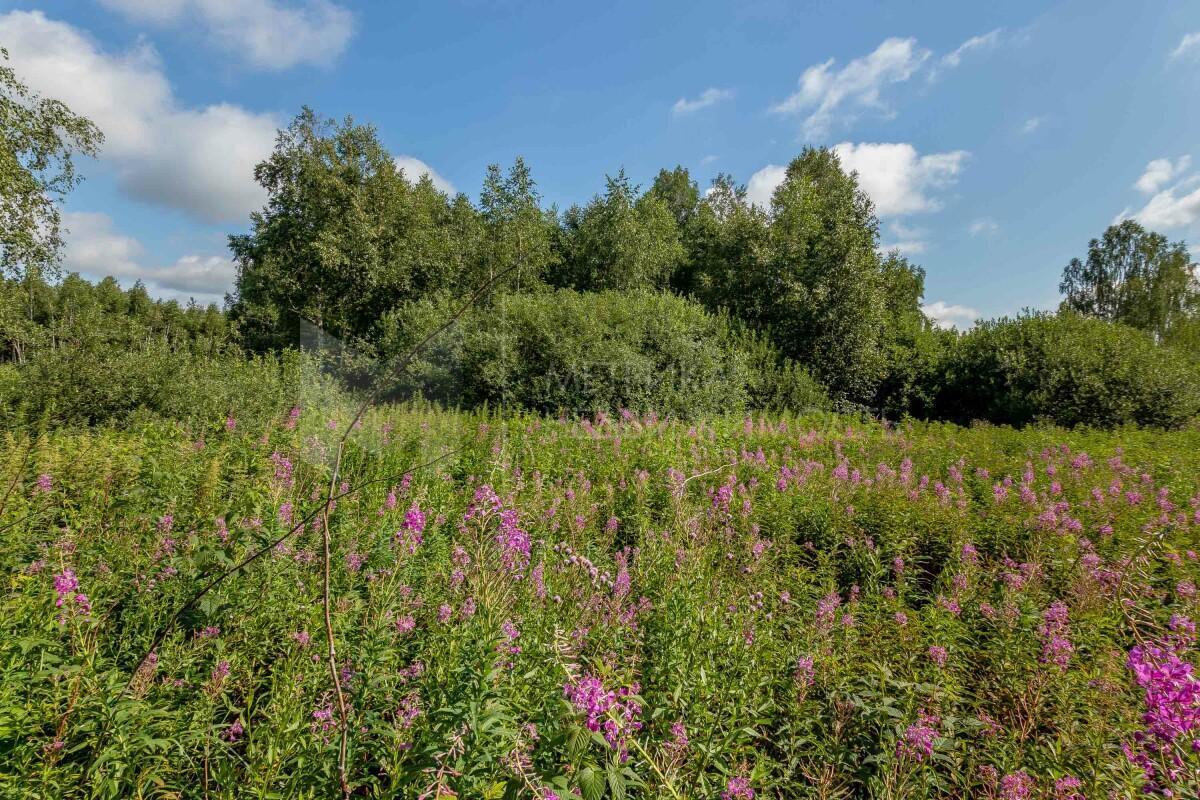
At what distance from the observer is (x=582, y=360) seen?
12.8 m

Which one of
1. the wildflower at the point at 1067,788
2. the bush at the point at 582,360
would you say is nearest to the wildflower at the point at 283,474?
the wildflower at the point at 1067,788

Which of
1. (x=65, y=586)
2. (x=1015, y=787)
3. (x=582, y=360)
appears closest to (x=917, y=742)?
(x=1015, y=787)

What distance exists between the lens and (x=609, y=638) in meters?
2.55

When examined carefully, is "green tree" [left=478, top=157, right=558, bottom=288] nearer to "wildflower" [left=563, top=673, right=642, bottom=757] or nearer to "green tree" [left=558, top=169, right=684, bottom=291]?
"green tree" [left=558, top=169, right=684, bottom=291]

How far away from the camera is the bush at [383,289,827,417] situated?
12711 mm

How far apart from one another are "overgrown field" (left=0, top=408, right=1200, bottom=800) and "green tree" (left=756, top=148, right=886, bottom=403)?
1401 centimetres

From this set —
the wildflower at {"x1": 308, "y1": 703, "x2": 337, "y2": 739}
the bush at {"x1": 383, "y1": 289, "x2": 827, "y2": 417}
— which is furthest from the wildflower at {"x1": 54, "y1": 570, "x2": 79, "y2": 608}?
the bush at {"x1": 383, "y1": 289, "x2": 827, "y2": 417}

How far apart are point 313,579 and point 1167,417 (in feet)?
62.7

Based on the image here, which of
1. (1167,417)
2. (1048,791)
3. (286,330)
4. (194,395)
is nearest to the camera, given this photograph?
(1048,791)

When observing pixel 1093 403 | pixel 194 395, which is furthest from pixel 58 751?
pixel 1093 403

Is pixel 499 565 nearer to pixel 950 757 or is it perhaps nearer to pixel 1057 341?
pixel 950 757

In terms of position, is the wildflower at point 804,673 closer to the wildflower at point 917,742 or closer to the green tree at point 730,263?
the wildflower at point 917,742

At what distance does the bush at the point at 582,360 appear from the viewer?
12711 mm

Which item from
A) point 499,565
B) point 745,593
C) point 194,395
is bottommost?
point 745,593
